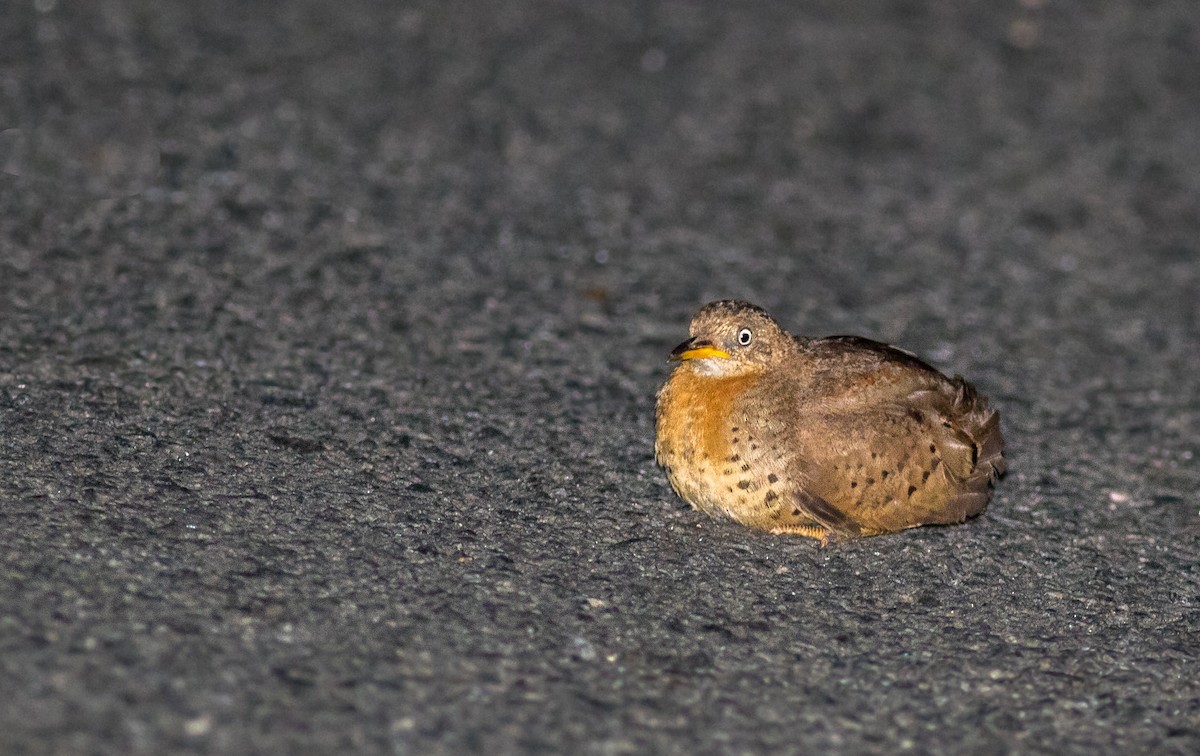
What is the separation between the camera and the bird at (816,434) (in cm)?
457

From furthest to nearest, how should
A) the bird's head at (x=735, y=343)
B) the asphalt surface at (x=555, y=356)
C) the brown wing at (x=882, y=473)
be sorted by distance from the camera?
the bird's head at (x=735, y=343) → the brown wing at (x=882, y=473) → the asphalt surface at (x=555, y=356)

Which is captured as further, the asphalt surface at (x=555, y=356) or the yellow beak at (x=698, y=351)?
the yellow beak at (x=698, y=351)

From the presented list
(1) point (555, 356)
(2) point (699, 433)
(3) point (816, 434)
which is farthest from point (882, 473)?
(1) point (555, 356)

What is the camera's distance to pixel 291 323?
581cm

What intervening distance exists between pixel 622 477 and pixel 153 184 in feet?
10.0

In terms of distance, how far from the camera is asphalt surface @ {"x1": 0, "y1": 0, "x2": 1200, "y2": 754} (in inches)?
149

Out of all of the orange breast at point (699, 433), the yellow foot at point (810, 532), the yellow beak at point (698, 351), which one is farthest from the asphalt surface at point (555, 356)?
the yellow beak at point (698, 351)

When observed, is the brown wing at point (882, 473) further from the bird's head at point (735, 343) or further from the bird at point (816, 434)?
the bird's head at point (735, 343)

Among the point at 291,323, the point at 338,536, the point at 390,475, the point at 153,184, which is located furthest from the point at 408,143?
the point at 338,536

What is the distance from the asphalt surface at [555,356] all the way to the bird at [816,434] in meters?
0.15

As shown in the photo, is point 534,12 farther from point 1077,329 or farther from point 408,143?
point 1077,329

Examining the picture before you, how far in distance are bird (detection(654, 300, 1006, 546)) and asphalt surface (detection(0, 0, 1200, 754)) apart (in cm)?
15

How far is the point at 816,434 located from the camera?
4609 mm

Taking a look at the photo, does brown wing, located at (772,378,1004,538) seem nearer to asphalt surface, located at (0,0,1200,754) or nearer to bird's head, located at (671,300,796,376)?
asphalt surface, located at (0,0,1200,754)
